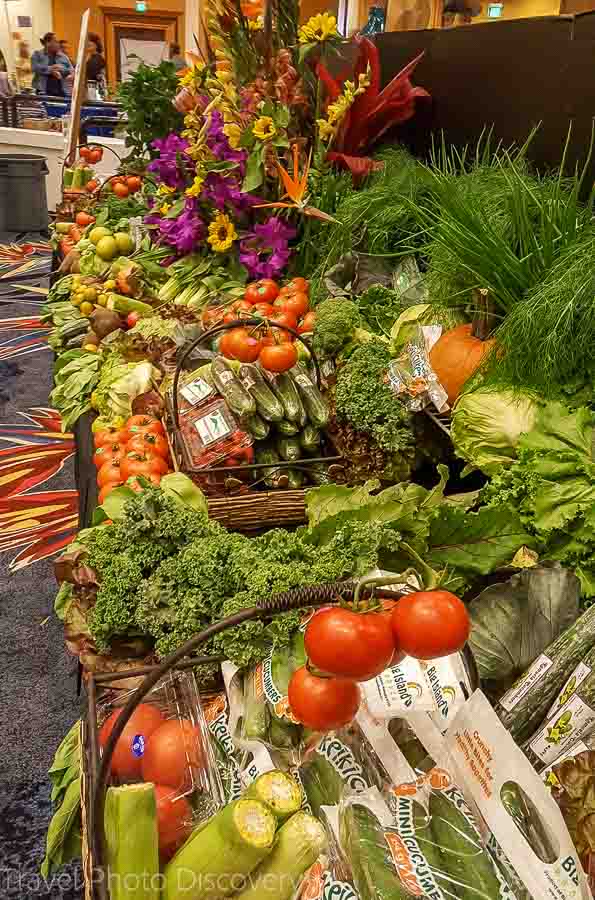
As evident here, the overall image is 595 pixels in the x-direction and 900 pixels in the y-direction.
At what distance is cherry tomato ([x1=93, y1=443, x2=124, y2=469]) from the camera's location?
2.15 meters

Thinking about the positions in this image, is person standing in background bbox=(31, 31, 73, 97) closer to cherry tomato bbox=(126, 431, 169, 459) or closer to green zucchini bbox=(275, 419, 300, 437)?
cherry tomato bbox=(126, 431, 169, 459)

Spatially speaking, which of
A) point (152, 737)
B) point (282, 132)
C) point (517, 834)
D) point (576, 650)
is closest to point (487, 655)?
point (576, 650)

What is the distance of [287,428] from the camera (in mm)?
2021

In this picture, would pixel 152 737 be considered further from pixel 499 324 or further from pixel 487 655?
pixel 499 324

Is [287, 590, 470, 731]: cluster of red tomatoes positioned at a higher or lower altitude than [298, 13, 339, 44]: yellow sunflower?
lower

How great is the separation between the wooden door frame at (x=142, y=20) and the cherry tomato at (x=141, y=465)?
15.1m

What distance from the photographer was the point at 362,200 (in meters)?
2.71

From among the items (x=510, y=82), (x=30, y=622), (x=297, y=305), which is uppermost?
(x=510, y=82)

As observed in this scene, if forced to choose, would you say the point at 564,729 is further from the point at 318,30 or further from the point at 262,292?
the point at 318,30

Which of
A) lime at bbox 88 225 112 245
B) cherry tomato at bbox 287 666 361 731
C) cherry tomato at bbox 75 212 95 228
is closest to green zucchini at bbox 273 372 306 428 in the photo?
cherry tomato at bbox 287 666 361 731

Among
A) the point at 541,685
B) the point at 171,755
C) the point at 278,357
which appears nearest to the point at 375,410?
the point at 278,357

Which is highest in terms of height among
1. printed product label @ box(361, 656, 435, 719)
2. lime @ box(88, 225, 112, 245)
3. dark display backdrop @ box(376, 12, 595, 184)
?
dark display backdrop @ box(376, 12, 595, 184)

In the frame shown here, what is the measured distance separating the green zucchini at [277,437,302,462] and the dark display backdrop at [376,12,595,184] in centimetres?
124

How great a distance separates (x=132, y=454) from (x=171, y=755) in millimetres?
1142
